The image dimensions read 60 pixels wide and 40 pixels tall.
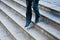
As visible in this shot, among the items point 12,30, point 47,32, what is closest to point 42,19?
point 47,32

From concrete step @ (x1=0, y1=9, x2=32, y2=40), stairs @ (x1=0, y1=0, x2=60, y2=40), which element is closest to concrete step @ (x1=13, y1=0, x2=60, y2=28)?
stairs @ (x1=0, y1=0, x2=60, y2=40)

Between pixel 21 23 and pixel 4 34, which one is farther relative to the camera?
pixel 4 34

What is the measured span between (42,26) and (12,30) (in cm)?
87

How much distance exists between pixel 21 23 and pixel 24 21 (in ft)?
0.37

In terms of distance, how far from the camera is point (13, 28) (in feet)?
11.7

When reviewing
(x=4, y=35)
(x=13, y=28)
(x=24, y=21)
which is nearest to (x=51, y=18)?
(x=24, y=21)

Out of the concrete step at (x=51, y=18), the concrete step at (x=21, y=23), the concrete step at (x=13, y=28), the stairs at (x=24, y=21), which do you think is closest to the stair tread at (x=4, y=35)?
the stairs at (x=24, y=21)

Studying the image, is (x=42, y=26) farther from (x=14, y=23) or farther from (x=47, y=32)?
(x=14, y=23)

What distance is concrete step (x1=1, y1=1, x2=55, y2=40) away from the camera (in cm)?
277

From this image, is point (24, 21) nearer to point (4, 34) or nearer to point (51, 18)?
point (4, 34)

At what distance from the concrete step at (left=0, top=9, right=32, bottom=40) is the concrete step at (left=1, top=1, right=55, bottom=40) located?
0.35 ft

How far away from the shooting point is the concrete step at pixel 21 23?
9.07 feet

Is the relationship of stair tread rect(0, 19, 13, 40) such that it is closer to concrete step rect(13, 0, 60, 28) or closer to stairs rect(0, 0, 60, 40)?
stairs rect(0, 0, 60, 40)

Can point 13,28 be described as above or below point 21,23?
below
